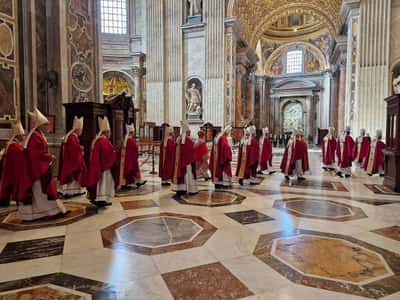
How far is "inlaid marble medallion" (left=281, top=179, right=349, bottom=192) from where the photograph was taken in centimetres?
692

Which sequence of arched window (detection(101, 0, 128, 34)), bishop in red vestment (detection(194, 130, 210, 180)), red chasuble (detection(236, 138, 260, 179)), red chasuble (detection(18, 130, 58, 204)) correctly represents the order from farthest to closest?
1. arched window (detection(101, 0, 128, 34))
2. red chasuble (detection(236, 138, 260, 179))
3. bishop in red vestment (detection(194, 130, 210, 180))
4. red chasuble (detection(18, 130, 58, 204))

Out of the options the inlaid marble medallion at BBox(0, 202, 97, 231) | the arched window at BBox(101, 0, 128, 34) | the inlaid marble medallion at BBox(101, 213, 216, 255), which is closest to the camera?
the inlaid marble medallion at BBox(101, 213, 216, 255)

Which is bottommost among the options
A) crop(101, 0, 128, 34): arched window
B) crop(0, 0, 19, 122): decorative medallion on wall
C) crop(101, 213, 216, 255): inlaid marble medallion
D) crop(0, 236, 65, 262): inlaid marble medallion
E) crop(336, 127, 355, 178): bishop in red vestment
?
crop(0, 236, 65, 262): inlaid marble medallion

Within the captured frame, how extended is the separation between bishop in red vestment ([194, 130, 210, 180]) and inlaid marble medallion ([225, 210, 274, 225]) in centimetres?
257

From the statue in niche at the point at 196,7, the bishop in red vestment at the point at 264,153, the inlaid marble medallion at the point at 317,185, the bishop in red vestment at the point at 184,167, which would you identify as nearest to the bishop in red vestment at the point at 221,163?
the bishop in red vestment at the point at 184,167

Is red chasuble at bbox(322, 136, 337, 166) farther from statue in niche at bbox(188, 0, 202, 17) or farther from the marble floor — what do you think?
statue in niche at bbox(188, 0, 202, 17)

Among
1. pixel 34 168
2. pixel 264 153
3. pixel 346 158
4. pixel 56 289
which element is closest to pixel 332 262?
pixel 56 289

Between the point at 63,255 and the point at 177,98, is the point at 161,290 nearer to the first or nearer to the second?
the point at 63,255

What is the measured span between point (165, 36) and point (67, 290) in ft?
60.0

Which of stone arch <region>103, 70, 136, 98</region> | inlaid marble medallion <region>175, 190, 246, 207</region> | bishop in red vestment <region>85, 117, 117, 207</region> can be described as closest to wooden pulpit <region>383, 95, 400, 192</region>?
inlaid marble medallion <region>175, 190, 246, 207</region>

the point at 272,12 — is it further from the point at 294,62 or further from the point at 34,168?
the point at 34,168

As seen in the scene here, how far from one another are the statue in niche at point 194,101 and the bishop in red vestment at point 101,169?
13.2 m

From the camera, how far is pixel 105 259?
305cm

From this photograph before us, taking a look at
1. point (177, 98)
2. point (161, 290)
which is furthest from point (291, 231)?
point (177, 98)
